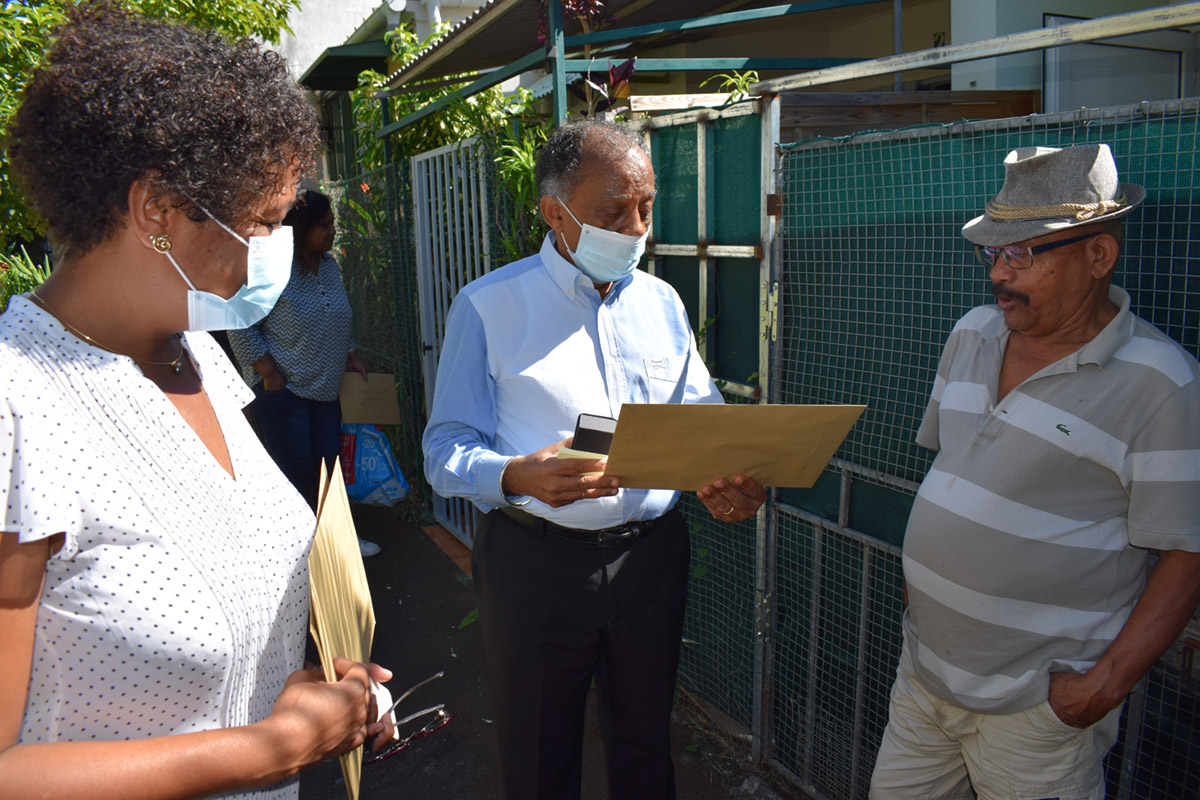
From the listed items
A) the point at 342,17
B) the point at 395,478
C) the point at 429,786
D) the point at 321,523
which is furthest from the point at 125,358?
the point at 342,17

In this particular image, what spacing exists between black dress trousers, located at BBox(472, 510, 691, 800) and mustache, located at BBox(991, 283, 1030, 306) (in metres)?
1.10

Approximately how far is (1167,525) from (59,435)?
77.3 inches

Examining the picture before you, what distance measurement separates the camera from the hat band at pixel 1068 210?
5.72 feet

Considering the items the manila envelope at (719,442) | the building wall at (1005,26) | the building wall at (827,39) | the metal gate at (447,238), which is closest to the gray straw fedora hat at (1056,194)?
the manila envelope at (719,442)

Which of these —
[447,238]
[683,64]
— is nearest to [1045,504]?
[683,64]

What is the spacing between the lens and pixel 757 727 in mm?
3197

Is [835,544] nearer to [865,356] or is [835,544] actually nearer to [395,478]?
[865,356]

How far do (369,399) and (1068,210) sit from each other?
4.39m

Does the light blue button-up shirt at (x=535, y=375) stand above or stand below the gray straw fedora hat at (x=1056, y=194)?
below

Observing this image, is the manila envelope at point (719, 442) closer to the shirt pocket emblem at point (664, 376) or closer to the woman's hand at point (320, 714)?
the shirt pocket emblem at point (664, 376)

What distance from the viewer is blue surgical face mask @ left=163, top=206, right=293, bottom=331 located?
130cm

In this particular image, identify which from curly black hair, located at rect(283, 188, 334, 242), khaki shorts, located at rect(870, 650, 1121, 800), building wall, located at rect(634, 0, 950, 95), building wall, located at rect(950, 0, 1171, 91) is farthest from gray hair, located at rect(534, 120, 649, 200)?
building wall, located at rect(634, 0, 950, 95)

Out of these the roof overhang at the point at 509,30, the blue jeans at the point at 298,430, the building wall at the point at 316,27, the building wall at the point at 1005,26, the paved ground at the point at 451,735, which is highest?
the building wall at the point at 316,27

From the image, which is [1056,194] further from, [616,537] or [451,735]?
[451,735]
